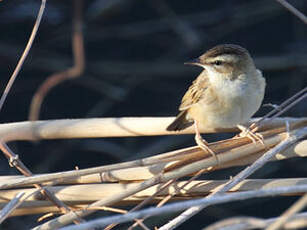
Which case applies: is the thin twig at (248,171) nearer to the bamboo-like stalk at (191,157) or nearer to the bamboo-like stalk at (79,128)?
the bamboo-like stalk at (191,157)

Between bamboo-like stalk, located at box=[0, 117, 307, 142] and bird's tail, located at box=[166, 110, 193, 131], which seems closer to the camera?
bamboo-like stalk, located at box=[0, 117, 307, 142]

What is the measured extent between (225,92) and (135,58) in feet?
6.63

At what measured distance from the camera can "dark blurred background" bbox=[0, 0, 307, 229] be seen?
16.6ft

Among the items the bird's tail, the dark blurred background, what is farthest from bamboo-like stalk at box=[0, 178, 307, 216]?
the dark blurred background

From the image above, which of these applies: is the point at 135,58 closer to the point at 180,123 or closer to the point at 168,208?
the point at 180,123

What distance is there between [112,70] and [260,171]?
1.53 m

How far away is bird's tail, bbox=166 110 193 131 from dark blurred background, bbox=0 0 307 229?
1.12m

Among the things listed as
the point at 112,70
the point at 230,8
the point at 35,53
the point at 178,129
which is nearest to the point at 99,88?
the point at 112,70

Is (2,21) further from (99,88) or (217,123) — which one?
(217,123)

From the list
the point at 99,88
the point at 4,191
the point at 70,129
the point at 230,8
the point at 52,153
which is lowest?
the point at 4,191

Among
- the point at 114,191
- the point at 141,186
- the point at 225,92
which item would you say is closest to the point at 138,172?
the point at 114,191

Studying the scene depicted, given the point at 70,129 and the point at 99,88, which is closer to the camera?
the point at 70,129

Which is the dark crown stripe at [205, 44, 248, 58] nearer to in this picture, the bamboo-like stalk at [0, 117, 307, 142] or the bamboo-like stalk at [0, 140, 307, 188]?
the bamboo-like stalk at [0, 117, 307, 142]

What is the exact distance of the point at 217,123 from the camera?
360 cm
